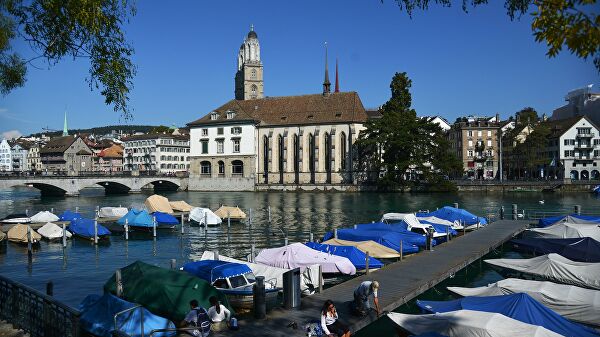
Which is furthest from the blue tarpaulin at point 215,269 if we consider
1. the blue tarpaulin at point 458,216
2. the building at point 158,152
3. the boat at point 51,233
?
the building at point 158,152

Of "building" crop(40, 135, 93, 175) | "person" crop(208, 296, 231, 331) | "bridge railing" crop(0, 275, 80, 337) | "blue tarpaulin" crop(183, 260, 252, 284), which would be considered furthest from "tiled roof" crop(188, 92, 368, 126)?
"bridge railing" crop(0, 275, 80, 337)

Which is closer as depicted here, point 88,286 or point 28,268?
point 88,286

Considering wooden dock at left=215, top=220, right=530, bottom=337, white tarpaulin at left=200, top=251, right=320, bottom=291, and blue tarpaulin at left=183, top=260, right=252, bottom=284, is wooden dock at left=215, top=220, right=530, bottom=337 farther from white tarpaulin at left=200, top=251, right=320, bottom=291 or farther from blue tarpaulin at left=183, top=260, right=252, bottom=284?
blue tarpaulin at left=183, top=260, right=252, bottom=284

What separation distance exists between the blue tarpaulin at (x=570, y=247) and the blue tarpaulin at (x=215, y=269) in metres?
16.8

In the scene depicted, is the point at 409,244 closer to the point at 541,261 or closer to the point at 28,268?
the point at 541,261

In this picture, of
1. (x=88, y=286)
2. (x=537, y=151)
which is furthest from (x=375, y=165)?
(x=88, y=286)

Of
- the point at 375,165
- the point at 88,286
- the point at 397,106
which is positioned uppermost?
the point at 397,106

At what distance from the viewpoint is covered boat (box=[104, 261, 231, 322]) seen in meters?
16.1

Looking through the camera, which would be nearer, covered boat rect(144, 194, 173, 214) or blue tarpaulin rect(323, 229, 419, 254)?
blue tarpaulin rect(323, 229, 419, 254)

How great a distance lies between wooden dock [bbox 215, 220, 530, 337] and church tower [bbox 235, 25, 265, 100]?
367ft

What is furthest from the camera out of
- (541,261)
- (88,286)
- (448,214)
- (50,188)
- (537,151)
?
(537,151)

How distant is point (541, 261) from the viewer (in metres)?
22.6

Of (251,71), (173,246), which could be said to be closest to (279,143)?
(251,71)

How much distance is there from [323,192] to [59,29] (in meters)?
88.1
